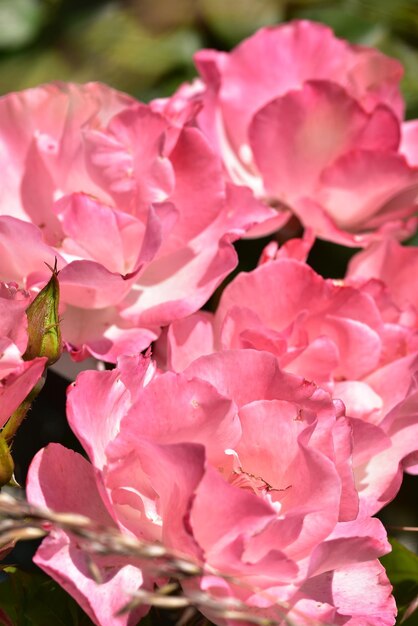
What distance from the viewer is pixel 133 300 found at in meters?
0.39

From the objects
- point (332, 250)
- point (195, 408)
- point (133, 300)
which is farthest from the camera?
point (332, 250)

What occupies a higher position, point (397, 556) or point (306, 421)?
point (306, 421)

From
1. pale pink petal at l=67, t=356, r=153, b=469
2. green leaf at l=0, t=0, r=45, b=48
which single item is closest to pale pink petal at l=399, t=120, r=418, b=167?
pale pink petal at l=67, t=356, r=153, b=469

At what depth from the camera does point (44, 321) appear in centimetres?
31

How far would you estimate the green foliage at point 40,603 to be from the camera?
1.15 ft

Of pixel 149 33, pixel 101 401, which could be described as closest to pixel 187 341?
pixel 101 401

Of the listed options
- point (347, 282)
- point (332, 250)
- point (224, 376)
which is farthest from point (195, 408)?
point (332, 250)

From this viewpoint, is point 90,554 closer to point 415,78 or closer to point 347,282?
point 347,282

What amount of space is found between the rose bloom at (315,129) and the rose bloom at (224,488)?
0.16m

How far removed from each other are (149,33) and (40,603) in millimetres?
463

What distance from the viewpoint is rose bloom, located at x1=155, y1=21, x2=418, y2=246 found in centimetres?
45

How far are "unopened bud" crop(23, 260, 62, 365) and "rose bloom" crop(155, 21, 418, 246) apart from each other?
155mm

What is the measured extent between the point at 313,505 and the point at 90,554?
0.07 metres

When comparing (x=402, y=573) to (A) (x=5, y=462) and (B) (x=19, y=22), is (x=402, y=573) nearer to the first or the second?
(A) (x=5, y=462)
